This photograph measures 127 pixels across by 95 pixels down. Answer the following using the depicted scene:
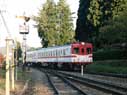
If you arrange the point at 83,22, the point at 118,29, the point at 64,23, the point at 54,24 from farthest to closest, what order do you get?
1. the point at 64,23
2. the point at 54,24
3. the point at 83,22
4. the point at 118,29

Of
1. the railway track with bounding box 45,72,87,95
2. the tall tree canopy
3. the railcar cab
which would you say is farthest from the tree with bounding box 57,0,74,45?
the railway track with bounding box 45,72,87,95

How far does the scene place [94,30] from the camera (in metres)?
77.8

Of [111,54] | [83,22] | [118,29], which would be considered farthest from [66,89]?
[83,22]

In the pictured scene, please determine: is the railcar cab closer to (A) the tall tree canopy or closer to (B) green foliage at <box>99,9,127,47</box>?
(B) green foliage at <box>99,9,127,47</box>

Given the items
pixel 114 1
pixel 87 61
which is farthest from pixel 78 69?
pixel 114 1

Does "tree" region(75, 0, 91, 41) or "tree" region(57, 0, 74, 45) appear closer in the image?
"tree" region(75, 0, 91, 41)

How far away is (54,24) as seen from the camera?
95.6 metres

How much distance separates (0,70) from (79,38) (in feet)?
160

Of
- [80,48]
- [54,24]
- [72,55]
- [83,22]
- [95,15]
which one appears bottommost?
[72,55]

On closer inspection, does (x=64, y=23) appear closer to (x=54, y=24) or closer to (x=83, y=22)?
(x=54, y=24)

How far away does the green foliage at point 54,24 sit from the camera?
9338 cm

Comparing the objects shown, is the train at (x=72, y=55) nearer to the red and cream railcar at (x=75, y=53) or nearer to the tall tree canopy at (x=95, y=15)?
the red and cream railcar at (x=75, y=53)

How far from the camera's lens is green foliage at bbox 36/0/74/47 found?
306ft

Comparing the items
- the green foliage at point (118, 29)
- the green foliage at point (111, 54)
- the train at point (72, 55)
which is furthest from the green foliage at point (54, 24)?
the green foliage at point (118, 29)
